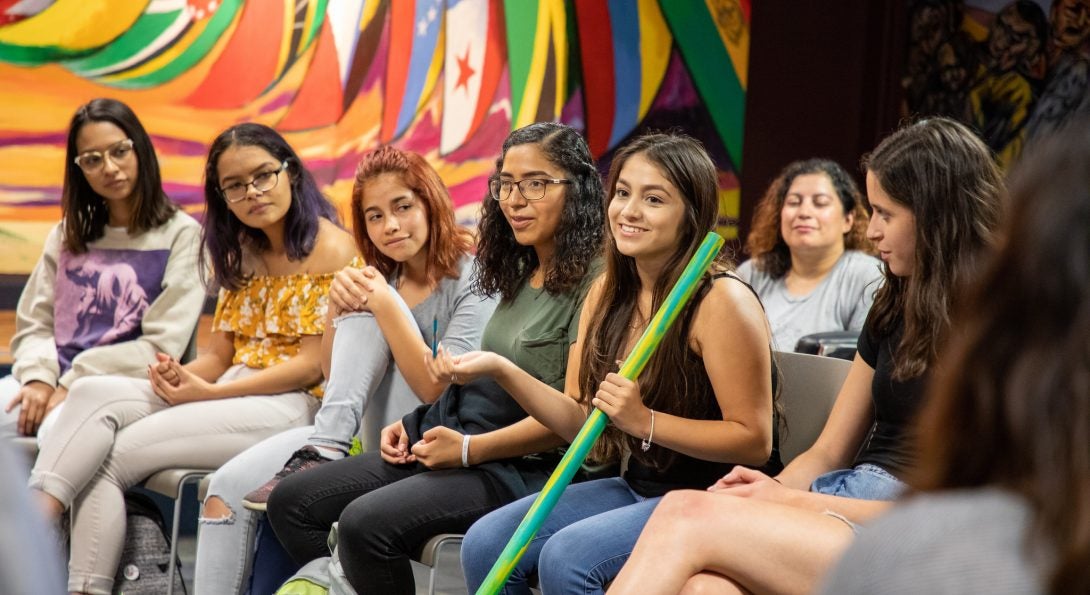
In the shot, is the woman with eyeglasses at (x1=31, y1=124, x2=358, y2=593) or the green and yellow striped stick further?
the woman with eyeglasses at (x1=31, y1=124, x2=358, y2=593)

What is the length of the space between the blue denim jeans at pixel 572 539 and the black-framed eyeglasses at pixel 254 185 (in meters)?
1.30

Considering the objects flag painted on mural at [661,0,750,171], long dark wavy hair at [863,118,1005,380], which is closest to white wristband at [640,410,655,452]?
long dark wavy hair at [863,118,1005,380]

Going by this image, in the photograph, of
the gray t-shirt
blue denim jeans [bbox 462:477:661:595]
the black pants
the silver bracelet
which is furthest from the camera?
the gray t-shirt

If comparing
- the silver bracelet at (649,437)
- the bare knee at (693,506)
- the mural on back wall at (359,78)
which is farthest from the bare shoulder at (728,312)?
the mural on back wall at (359,78)

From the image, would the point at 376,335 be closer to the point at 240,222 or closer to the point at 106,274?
the point at 240,222

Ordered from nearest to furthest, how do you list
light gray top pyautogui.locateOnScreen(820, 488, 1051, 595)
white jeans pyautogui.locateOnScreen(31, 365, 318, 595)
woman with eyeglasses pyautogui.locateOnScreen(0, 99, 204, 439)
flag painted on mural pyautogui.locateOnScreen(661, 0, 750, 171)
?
light gray top pyautogui.locateOnScreen(820, 488, 1051, 595)
white jeans pyautogui.locateOnScreen(31, 365, 318, 595)
woman with eyeglasses pyautogui.locateOnScreen(0, 99, 204, 439)
flag painted on mural pyautogui.locateOnScreen(661, 0, 750, 171)

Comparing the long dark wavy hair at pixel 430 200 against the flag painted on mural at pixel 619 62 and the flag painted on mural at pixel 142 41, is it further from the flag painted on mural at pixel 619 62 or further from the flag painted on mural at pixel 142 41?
the flag painted on mural at pixel 619 62

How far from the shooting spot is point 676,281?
217 cm

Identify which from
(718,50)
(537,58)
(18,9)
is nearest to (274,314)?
(18,9)

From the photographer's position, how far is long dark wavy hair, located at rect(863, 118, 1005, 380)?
1.91 m

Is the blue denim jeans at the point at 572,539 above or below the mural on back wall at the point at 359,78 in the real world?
below

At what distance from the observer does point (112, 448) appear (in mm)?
2955

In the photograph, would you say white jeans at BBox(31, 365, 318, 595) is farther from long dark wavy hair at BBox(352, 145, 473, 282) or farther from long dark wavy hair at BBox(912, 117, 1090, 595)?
long dark wavy hair at BBox(912, 117, 1090, 595)

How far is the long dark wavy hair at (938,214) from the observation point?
6.26ft
